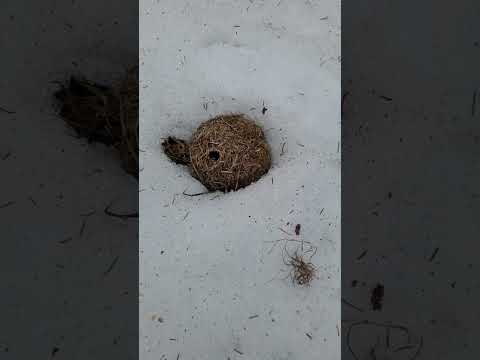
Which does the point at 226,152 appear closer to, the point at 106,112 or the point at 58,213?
the point at 106,112

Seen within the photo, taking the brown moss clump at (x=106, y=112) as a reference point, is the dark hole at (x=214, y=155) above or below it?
below

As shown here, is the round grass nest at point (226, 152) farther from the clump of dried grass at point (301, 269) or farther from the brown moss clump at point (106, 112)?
the clump of dried grass at point (301, 269)

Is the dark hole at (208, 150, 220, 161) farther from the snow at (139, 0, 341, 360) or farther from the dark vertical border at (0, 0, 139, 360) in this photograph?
the dark vertical border at (0, 0, 139, 360)
